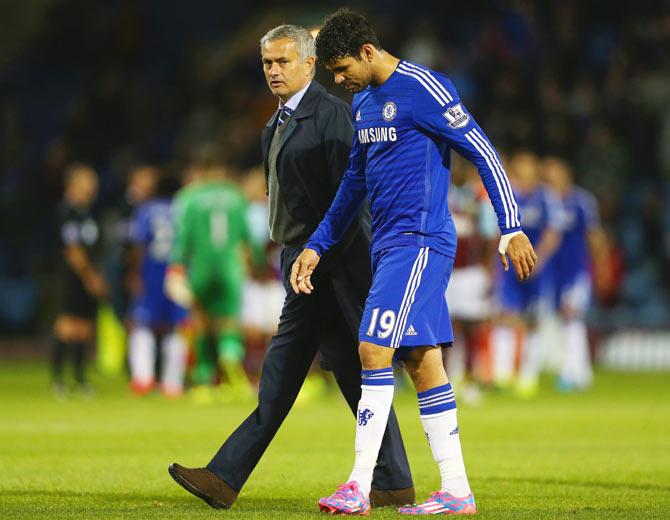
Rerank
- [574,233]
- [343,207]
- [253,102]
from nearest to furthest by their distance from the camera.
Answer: [343,207], [574,233], [253,102]

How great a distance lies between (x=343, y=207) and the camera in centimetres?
702

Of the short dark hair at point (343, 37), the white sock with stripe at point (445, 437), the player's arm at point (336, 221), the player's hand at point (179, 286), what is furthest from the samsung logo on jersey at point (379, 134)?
the player's hand at point (179, 286)

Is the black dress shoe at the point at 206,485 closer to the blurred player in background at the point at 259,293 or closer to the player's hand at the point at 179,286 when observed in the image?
the player's hand at the point at 179,286

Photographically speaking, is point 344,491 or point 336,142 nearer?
point 344,491

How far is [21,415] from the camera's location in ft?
43.8

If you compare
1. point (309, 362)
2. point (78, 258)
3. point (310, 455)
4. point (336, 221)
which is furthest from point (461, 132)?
point (78, 258)

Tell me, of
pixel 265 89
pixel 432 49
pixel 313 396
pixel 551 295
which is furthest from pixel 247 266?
pixel 265 89

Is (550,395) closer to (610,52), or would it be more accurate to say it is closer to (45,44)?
(610,52)

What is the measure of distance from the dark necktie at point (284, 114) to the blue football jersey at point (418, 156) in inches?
28.0

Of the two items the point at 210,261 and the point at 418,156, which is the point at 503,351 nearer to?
the point at 210,261

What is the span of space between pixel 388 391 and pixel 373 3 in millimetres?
22649

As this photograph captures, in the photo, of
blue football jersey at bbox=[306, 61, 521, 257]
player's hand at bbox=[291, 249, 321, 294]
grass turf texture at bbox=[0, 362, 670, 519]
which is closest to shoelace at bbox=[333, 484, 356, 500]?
grass turf texture at bbox=[0, 362, 670, 519]

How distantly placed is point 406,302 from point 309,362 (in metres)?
1.04

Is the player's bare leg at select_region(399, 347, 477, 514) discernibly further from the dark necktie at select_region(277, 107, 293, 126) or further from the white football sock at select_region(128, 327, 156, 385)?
the white football sock at select_region(128, 327, 156, 385)
